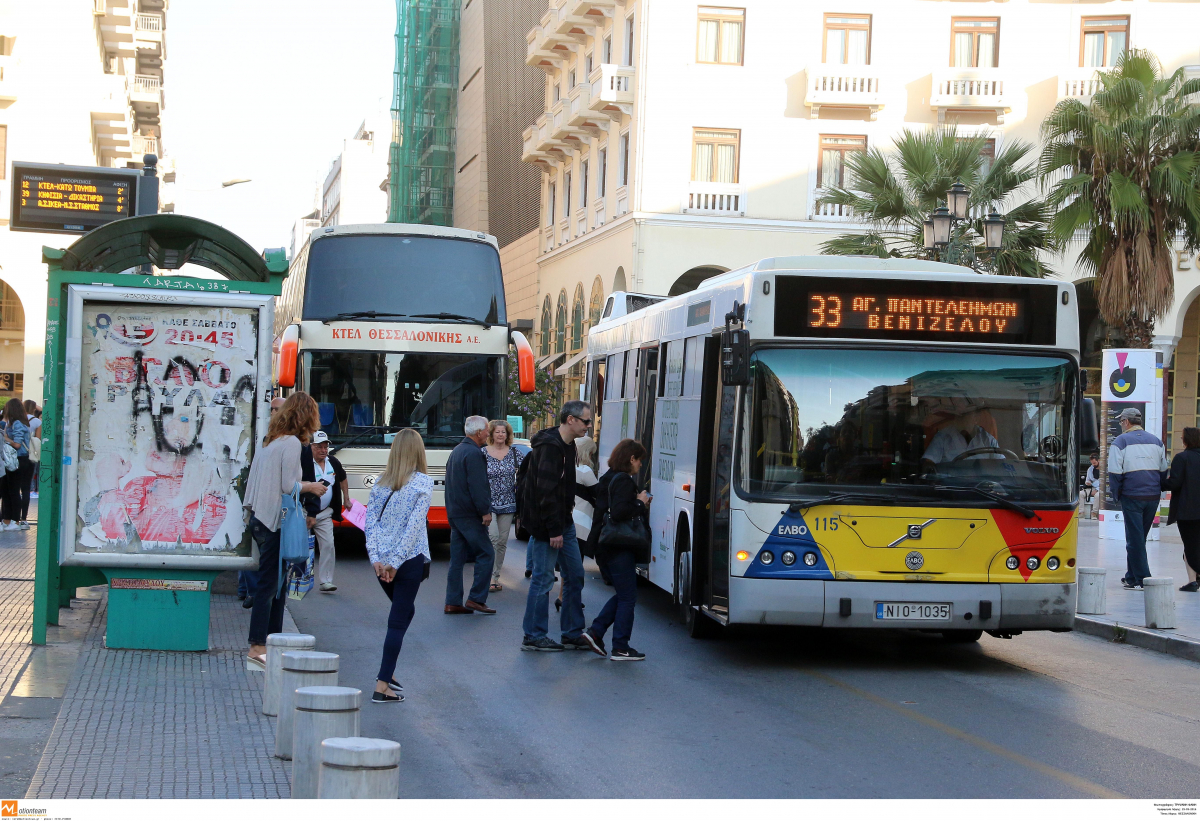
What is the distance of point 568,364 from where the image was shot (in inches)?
1681

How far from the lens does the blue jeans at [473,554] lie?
12875mm

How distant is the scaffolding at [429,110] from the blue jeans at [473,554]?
187ft

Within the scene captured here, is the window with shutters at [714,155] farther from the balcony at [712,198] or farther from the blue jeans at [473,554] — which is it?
the blue jeans at [473,554]

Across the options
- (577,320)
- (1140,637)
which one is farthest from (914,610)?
(577,320)

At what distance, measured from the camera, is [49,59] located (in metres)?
38.6

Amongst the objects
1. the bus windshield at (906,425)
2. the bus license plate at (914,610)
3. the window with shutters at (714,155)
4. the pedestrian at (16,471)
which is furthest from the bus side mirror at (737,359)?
the window with shutters at (714,155)

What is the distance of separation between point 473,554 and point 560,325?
33.0 meters

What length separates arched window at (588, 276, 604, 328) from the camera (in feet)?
131

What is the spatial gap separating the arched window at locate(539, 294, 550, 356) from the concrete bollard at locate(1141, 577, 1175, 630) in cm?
3615

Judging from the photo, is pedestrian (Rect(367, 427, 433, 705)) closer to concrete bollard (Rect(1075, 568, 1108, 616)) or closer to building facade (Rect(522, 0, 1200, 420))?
concrete bollard (Rect(1075, 568, 1108, 616))

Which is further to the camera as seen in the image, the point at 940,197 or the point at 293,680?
the point at 940,197

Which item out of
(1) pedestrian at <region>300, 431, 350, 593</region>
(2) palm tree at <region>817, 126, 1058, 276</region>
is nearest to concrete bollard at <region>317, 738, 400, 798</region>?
(1) pedestrian at <region>300, 431, 350, 593</region>

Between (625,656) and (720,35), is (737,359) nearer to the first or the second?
(625,656)

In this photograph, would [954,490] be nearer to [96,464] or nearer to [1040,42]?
[96,464]
